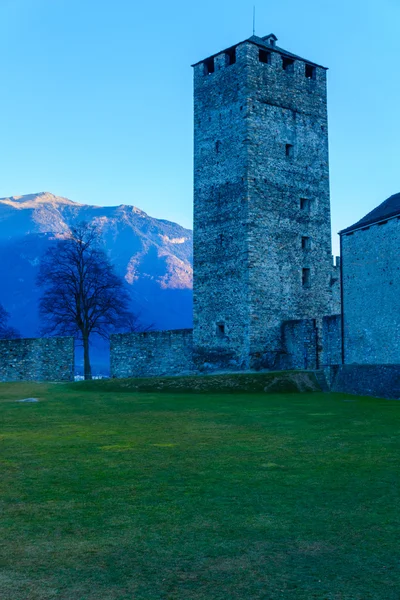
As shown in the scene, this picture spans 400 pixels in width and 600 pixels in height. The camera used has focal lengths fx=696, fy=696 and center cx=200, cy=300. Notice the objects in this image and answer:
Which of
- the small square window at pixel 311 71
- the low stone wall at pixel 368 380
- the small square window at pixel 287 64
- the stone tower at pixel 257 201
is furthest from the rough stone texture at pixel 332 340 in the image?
the small square window at pixel 311 71

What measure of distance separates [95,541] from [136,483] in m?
1.96

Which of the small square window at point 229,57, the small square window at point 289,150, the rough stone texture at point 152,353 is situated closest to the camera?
the small square window at point 229,57

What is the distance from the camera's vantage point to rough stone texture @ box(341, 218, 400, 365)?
23.6 m

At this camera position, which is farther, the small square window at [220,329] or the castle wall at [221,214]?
the small square window at [220,329]

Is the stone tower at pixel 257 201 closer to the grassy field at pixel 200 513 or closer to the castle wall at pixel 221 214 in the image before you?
the castle wall at pixel 221 214

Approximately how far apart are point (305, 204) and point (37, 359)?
15603mm

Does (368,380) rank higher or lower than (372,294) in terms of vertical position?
lower

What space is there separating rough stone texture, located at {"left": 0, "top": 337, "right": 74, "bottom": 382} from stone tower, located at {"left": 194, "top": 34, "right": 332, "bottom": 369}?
21.8 ft

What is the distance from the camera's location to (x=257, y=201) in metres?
33.5

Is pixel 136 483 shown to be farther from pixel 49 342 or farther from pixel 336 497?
pixel 49 342

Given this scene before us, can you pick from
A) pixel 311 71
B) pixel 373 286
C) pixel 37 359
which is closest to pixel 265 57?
pixel 311 71

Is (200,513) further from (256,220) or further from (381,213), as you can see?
(256,220)

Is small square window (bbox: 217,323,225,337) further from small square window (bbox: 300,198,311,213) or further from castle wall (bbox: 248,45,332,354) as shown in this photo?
small square window (bbox: 300,198,311,213)

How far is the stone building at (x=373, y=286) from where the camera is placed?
23625 mm
